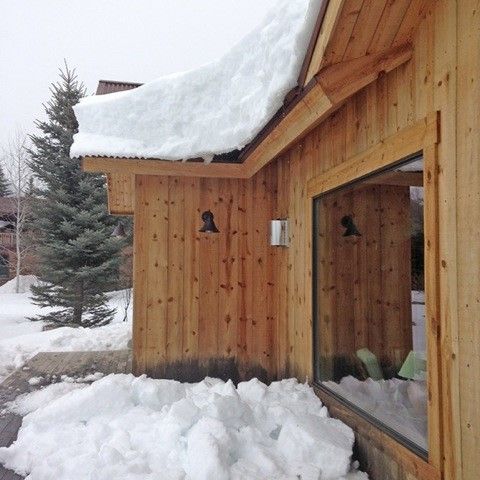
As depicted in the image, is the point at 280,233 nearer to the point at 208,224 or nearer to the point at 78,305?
the point at 208,224

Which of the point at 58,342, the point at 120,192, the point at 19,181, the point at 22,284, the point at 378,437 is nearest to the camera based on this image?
the point at 378,437

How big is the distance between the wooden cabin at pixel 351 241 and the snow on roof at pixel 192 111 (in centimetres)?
19

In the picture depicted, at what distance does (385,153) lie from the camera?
2.53m

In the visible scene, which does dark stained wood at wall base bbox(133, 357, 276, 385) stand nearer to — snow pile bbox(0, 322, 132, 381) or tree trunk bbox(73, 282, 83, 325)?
snow pile bbox(0, 322, 132, 381)

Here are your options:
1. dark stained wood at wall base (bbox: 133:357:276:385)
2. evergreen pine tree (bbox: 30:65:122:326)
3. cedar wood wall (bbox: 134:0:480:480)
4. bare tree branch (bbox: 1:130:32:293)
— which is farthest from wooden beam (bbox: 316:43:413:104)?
bare tree branch (bbox: 1:130:32:293)

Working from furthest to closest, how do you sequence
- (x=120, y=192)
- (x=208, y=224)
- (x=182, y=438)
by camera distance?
(x=120, y=192) < (x=208, y=224) < (x=182, y=438)

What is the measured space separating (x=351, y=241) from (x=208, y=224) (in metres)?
1.53

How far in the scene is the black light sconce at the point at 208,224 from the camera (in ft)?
14.5

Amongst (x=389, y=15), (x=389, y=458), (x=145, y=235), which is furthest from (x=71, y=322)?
(x=389, y=15)

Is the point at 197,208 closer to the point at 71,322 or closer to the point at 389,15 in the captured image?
the point at 389,15

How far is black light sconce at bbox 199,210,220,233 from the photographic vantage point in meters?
4.43

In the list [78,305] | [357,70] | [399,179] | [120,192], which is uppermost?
[357,70]

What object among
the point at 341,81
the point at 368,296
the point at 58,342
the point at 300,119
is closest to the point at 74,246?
the point at 58,342

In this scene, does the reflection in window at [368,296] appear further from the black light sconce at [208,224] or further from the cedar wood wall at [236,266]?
the black light sconce at [208,224]
